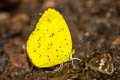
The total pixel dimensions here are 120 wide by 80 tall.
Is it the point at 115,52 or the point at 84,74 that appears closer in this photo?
the point at 84,74

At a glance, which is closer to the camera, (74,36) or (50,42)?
(50,42)

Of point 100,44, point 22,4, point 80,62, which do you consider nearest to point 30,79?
point 80,62

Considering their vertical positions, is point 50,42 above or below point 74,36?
below

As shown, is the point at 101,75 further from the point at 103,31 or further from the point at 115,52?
the point at 103,31
